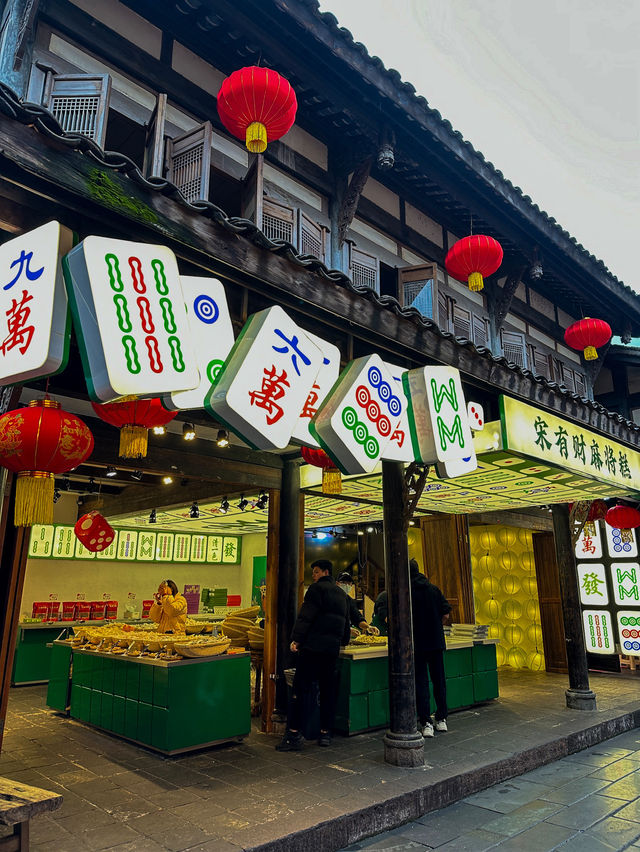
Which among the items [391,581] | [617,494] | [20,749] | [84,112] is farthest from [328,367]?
[617,494]

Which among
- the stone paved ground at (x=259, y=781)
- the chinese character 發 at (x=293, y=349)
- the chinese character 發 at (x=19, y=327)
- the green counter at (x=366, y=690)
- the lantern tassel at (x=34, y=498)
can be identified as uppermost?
the chinese character 發 at (x=293, y=349)

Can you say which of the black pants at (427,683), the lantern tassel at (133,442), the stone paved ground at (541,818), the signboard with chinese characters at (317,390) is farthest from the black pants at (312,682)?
the lantern tassel at (133,442)

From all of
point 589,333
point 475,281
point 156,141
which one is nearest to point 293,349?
point 156,141

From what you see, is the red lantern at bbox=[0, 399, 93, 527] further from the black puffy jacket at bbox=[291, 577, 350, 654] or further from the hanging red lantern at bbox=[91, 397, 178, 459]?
the black puffy jacket at bbox=[291, 577, 350, 654]

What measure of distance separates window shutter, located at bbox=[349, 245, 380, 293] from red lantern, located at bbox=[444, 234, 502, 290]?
1.12 meters

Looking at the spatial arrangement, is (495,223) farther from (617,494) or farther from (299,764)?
→ (299,764)

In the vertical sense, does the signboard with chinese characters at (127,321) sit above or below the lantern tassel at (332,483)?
above

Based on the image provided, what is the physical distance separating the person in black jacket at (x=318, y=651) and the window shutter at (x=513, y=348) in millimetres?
6580

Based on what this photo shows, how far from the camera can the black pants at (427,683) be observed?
7602 millimetres

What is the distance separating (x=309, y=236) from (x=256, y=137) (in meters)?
2.05

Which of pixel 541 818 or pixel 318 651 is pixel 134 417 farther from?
pixel 541 818

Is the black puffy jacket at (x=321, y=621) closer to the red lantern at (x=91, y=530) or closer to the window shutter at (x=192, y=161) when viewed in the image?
the red lantern at (x=91, y=530)

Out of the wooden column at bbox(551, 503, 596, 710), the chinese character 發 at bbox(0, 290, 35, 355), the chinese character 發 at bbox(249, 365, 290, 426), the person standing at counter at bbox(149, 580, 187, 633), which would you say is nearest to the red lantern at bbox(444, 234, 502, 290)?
the wooden column at bbox(551, 503, 596, 710)

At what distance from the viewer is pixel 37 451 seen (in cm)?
400
